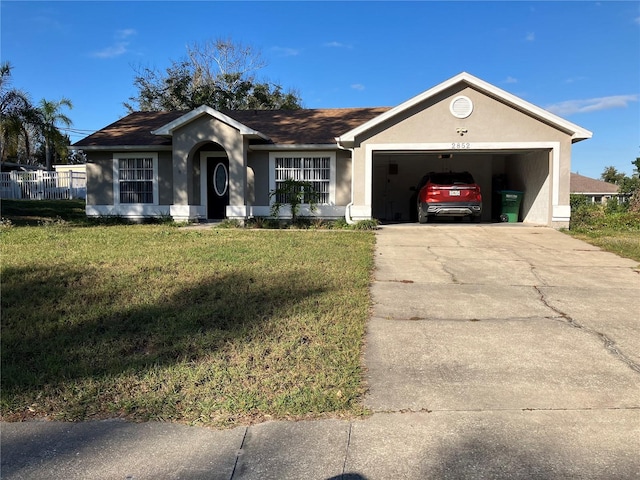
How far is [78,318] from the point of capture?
5.34 m

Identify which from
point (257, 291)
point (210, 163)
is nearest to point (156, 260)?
point (257, 291)

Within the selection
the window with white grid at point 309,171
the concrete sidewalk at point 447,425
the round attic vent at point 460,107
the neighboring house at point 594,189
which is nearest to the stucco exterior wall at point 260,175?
the window with white grid at point 309,171

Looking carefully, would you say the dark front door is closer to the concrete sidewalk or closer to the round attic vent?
the round attic vent

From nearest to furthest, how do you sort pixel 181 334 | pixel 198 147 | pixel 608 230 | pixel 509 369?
pixel 509 369
pixel 181 334
pixel 608 230
pixel 198 147

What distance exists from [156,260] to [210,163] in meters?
8.96

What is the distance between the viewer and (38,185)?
29.1 metres

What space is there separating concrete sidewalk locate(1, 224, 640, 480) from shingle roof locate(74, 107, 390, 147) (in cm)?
1122

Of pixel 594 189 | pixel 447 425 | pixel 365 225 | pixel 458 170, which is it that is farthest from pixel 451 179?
pixel 594 189

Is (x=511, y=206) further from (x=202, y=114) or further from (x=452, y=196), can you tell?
(x=202, y=114)

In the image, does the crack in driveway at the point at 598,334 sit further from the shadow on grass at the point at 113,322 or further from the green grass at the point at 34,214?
the green grass at the point at 34,214

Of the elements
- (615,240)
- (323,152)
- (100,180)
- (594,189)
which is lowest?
(615,240)

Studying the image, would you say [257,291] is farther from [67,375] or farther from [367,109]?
[367,109]

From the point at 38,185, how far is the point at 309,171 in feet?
68.5

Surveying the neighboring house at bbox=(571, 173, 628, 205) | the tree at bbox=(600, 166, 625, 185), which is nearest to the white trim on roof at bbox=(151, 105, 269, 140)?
the neighboring house at bbox=(571, 173, 628, 205)
